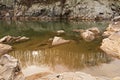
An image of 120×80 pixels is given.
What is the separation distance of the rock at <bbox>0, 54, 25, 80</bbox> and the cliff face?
49.1 meters

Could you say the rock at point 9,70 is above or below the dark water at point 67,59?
above

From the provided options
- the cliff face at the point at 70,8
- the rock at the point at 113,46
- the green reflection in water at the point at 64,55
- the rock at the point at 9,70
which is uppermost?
the rock at the point at 9,70

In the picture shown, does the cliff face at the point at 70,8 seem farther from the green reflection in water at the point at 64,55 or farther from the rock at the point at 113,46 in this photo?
the rock at the point at 113,46

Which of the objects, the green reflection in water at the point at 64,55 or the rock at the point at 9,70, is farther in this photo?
the green reflection in water at the point at 64,55

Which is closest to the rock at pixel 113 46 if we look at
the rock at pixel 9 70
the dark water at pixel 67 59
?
the dark water at pixel 67 59

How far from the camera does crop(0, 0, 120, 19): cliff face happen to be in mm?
59125

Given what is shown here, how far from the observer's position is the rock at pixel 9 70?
10.0 m

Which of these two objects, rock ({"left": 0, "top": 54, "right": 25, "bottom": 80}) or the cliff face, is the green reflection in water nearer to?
rock ({"left": 0, "top": 54, "right": 25, "bottom": 80})

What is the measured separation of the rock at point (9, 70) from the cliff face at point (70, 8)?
49.1 m

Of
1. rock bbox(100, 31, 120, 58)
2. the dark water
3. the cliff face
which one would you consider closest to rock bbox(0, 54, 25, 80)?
the dark water

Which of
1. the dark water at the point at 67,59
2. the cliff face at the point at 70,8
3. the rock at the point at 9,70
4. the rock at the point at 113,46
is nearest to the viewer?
the rock at the point at 9,70

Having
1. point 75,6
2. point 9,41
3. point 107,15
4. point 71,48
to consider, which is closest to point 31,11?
point 75,6

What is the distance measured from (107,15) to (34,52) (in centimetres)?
4168

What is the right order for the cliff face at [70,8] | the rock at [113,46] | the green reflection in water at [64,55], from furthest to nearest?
the cliff face at [70,8], the rock at [113,46], the green reflection in water at [64,55]
